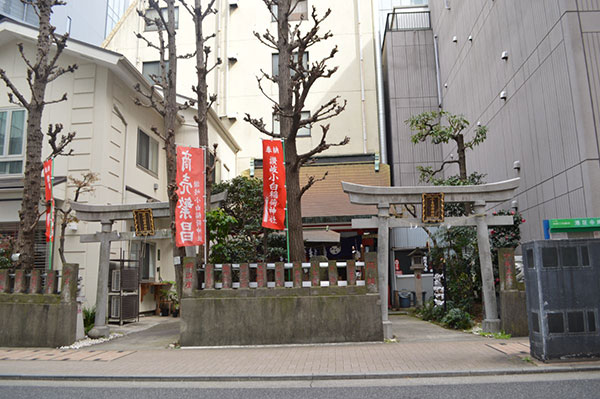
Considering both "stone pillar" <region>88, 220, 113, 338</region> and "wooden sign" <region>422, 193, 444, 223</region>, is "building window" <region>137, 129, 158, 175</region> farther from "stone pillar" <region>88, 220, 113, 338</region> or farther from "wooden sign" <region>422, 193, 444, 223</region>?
"wooden sign" <region>422, 193, 444, 223</region>

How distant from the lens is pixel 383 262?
1093 cm

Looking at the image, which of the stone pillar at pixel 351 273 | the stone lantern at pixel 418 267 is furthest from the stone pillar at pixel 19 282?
the stone lantern at pixel 418 267

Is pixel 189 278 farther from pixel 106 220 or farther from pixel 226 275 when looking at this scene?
pixel 106 220

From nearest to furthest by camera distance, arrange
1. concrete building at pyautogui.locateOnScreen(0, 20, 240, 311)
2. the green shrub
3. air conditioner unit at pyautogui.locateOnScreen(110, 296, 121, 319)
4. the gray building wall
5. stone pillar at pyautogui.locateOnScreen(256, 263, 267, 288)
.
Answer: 1. stone pillar at pyautogui.locateOnScreen(256, 263, 267, 288)
2. the green shrub
3. concrete building at pyautogui.locateOnScreen(0, 20, 240, 311)
4. air conditioner unit at pyautogui.locateOnScreen(110, 296, 121, 319)
5. the gray building wall

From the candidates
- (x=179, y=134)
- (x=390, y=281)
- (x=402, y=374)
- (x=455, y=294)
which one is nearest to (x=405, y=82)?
(x=390, y=281)

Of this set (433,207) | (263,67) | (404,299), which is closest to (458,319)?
(433,207)

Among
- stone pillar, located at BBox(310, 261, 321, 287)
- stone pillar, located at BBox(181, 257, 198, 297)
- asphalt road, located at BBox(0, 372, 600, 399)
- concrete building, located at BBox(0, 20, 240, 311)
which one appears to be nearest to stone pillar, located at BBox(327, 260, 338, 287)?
stone pillar, located at BBox(310, 261, 321, 287)

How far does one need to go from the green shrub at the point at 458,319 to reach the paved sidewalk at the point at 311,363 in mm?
1502

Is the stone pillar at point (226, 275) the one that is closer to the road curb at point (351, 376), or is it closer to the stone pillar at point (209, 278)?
the stone pillar at point (209, 278)

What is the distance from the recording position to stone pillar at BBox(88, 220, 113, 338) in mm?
11727

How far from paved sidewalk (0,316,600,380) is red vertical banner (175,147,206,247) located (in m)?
2.49

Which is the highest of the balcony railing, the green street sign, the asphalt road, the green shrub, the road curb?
the balcony railing

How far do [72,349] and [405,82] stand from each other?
59.8 ft

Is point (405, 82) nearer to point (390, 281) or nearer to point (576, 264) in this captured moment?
point (390, 281)
